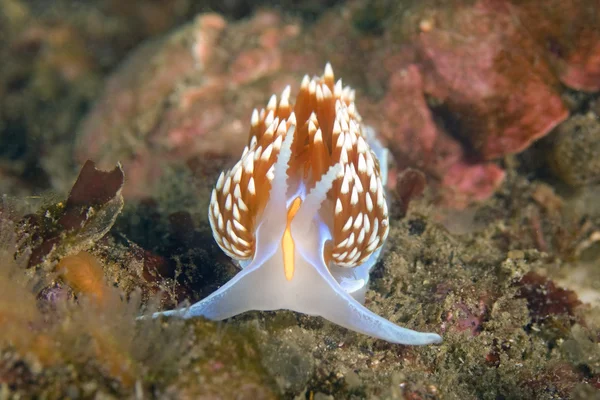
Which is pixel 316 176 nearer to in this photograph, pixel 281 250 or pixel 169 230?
pixel 281 250

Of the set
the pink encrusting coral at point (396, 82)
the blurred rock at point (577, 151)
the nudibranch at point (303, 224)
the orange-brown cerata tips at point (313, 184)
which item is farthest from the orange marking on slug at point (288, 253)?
the blurred rock at point (577, 151)

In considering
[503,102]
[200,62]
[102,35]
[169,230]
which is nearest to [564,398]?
[503,102]

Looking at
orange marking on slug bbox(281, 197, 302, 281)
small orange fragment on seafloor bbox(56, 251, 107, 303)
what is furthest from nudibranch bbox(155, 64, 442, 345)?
small orange fragment on seafloor bbox(56, 251, 107, 303)

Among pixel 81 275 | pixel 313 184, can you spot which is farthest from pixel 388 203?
pixel 81 275

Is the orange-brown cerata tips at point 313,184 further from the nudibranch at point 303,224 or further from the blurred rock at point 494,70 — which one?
the blurred rock at point 494,70

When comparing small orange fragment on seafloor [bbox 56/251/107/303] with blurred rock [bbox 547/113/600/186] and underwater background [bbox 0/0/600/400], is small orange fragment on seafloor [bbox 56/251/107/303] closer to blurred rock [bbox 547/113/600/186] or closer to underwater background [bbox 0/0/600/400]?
underwater background [bbox 0/0/600/400]

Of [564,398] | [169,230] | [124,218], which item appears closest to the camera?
[564,398]

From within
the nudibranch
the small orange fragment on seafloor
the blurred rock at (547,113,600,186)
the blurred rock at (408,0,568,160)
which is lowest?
the blurred rock at (547,113,600,186)
